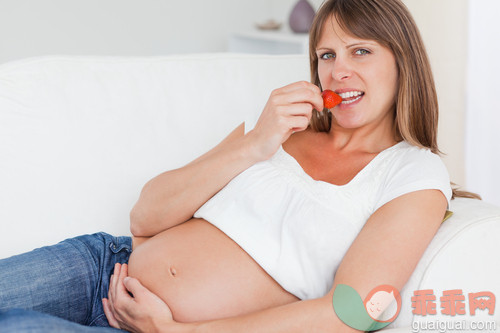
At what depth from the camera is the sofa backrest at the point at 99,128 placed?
1.39m

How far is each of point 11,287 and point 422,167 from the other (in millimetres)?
858

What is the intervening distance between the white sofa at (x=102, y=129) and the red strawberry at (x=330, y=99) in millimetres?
338

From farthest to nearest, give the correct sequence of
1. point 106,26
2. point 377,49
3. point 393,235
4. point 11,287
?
point 106,26 < point 377,49 < point 11,287 < point 393,235

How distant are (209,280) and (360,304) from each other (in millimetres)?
317

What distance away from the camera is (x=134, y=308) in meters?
1.15

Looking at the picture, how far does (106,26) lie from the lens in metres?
3.53

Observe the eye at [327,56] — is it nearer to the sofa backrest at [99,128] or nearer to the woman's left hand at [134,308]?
the sofa backrest at [99,128]

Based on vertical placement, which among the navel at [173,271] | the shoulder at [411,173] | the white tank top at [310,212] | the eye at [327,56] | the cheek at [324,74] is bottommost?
the navel at [173,271]

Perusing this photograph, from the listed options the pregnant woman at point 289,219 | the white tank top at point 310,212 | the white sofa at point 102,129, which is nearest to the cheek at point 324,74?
the pregnant woman at point 289,219

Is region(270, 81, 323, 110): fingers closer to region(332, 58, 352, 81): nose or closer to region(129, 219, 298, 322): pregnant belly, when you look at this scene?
region(332, 58, 352, 81): nose

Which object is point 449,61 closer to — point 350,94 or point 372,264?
point 350,94

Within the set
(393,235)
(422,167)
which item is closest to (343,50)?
(422,167)

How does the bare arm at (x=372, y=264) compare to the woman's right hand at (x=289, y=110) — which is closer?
the bare arm at (x=372, y=264)

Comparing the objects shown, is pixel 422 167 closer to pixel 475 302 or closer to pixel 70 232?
pixel 475 302
